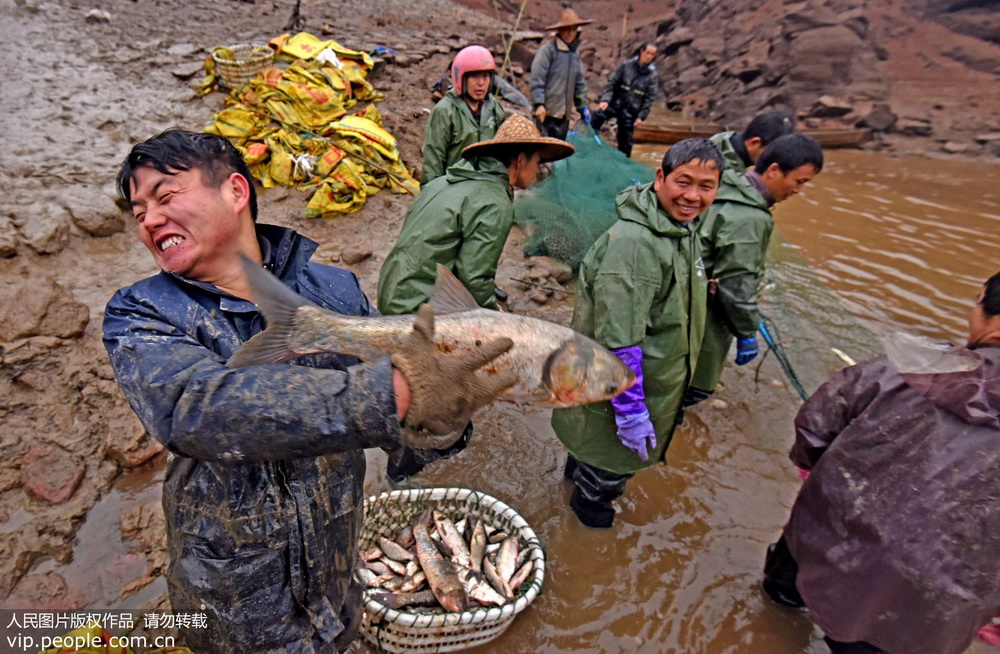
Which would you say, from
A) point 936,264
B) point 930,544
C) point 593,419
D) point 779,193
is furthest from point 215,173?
point 936,264

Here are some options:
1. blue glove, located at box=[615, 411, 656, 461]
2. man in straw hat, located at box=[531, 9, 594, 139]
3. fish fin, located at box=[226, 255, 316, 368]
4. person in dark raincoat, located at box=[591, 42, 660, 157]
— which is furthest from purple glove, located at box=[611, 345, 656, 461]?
person in dark raincoat, located at box=[591, 42, 660, 157]

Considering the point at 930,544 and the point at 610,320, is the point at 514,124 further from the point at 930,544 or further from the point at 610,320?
the point at 930,544

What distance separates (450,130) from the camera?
612 centimetres

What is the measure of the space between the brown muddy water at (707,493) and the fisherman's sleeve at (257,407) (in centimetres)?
247

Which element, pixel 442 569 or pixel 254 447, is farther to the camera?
pixel 442 569

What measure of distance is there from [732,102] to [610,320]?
67.9ft

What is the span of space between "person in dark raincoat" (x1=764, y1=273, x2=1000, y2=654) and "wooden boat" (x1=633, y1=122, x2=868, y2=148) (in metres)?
12.5

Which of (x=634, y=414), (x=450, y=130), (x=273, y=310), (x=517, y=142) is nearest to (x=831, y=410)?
(x=634, y=414)

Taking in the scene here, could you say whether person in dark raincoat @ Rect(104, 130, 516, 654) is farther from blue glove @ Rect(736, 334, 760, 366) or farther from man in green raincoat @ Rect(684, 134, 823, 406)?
blue glove @ Rect(736, 334, 760, 366)

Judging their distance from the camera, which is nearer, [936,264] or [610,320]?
[610,320]

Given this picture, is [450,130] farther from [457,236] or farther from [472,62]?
[457,236]

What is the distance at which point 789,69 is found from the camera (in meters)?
19.0

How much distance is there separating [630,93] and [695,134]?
18.0 feet

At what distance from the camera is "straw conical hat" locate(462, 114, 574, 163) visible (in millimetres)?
3719
